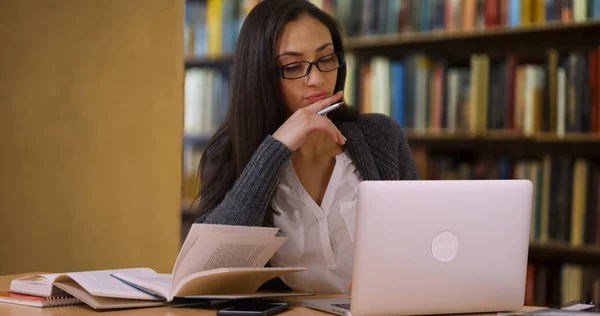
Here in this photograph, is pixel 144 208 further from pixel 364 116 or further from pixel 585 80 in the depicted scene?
pixel 585 80

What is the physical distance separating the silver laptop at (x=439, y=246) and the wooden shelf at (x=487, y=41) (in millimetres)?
1559

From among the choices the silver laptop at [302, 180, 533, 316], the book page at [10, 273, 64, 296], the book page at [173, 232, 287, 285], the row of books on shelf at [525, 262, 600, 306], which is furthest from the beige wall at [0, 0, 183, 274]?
the row of books on shelf at [525, 262, 600, 306]

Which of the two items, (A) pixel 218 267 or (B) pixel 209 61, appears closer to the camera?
(A) pixel 218 267

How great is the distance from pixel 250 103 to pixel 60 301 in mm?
739

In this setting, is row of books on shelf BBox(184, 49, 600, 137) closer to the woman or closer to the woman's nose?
the woman

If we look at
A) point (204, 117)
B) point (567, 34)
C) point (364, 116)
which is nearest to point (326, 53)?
point (364, 116)

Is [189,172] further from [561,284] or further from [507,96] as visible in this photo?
[561,284]

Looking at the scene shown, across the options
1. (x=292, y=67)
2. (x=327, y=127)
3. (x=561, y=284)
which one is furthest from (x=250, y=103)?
(x=561, y=284)

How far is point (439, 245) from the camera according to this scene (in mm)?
1166

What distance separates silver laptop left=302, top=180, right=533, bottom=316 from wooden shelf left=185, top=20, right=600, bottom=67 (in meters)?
1.56

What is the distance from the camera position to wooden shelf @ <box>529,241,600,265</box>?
2592 mm

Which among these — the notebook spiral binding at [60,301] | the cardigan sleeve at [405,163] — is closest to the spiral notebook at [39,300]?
the notebook spiral binding at [60,301]

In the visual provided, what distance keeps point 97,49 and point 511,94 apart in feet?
4.93

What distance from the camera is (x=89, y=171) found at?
1.92 meters
